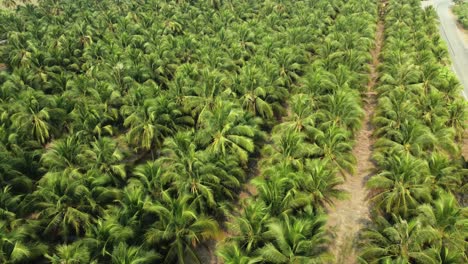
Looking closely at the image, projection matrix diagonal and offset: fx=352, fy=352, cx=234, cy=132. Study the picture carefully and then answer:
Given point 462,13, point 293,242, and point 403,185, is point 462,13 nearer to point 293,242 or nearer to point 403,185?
point 403,185

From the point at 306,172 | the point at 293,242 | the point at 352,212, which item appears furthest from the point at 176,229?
the point at 352,212

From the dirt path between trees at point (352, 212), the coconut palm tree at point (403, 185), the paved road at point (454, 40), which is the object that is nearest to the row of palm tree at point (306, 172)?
the dirt path between trees at point (352, 212)

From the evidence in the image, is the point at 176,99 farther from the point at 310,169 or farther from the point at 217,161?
the point at 310,169

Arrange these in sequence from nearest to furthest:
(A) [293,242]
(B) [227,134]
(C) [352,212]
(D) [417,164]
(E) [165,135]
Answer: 1. (A) [293,242]
2. (D) [417,164]
3. (C) [352,212]
4. (B) [227,134]
5. (E) [165,135]

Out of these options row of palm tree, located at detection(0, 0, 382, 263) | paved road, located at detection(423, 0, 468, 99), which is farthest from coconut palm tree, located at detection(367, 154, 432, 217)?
paved road, located at detection(423, 0, 468, 99)

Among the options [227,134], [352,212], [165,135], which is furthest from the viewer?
[165,135]

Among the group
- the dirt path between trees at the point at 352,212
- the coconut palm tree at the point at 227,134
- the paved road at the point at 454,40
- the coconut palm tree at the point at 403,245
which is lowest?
the dirt path between trees at the point at 352,212

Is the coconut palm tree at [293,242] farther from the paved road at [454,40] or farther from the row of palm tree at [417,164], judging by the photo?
the paved road at [454,40]
